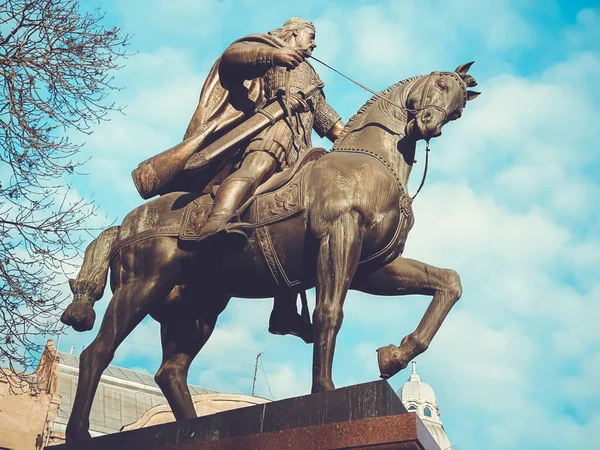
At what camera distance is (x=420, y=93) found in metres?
8.64

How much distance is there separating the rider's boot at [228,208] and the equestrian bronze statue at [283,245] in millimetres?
30

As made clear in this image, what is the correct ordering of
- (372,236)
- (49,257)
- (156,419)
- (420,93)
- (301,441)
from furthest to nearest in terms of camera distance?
(156,419), (49,257), (420,93), (372,236), (301,441)

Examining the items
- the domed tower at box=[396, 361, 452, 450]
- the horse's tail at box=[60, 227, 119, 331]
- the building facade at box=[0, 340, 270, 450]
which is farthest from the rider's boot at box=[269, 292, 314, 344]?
the domed tower at box=[396, 361, 452, 450]

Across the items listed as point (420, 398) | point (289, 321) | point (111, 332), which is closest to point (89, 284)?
point (111, 332)

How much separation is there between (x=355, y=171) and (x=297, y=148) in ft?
3.85

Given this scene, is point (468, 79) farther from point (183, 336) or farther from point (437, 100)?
point (183, 336)

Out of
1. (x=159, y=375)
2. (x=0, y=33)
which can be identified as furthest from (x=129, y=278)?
(x=0, y=33)

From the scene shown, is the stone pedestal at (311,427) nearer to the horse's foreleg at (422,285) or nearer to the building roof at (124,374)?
the horse's foreleg at (422,285)

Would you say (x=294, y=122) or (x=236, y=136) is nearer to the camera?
(x=236, y=136)

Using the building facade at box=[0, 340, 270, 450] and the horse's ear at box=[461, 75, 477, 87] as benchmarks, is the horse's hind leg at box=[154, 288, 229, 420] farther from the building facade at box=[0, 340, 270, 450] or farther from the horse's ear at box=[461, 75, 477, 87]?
the building facade at box=[0, 340, 270, 450]

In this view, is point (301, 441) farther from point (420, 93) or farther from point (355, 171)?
point (420, 93)

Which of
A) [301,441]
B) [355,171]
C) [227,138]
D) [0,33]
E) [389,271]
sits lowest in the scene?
[301,441]

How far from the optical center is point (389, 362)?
307 inches

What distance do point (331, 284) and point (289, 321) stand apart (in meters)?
1.28
